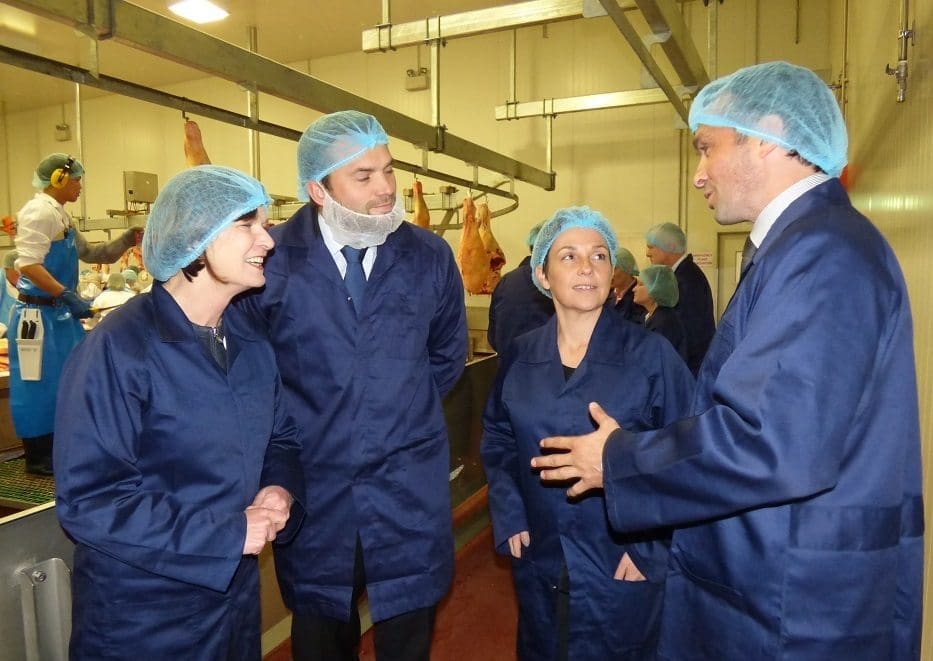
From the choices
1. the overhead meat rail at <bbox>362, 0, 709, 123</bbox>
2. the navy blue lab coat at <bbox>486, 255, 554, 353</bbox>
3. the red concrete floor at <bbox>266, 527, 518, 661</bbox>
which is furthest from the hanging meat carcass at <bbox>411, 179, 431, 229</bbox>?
the red concrete floor at <bbox>266, 527, 518, 661</bbox>

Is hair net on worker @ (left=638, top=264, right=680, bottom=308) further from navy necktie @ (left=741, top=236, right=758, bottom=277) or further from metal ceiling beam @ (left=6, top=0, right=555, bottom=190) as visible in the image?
navy necktie @ (left=741, top=236, right=758, bottom=277)

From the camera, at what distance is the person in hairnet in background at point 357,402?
5.86 ft

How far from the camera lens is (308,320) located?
1805 millimetres

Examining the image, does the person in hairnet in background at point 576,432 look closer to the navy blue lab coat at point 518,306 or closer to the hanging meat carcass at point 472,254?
the navy blue lab coat at point 518,306

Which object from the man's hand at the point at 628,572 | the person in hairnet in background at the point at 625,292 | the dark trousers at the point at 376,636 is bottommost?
the dark trousers at the point at 376,636

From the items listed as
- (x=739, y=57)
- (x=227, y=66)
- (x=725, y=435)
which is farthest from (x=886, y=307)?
(x=739, y=57)

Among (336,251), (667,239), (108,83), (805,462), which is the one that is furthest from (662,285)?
(108,83)

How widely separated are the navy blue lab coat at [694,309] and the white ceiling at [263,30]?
11.4 feet

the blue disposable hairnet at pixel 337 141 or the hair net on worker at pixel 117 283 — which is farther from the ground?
the blue disposable hairnet at pixel 337 141

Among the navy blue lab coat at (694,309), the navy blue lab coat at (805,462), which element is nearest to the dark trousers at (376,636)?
the navy blue lab coat at (805,462)

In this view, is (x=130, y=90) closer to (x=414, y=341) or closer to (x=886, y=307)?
(x=414, y=341)

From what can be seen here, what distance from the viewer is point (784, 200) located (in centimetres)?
131

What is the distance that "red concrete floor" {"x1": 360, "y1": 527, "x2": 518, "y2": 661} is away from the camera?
9.39ft

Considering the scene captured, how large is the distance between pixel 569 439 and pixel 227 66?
1.73 meters
